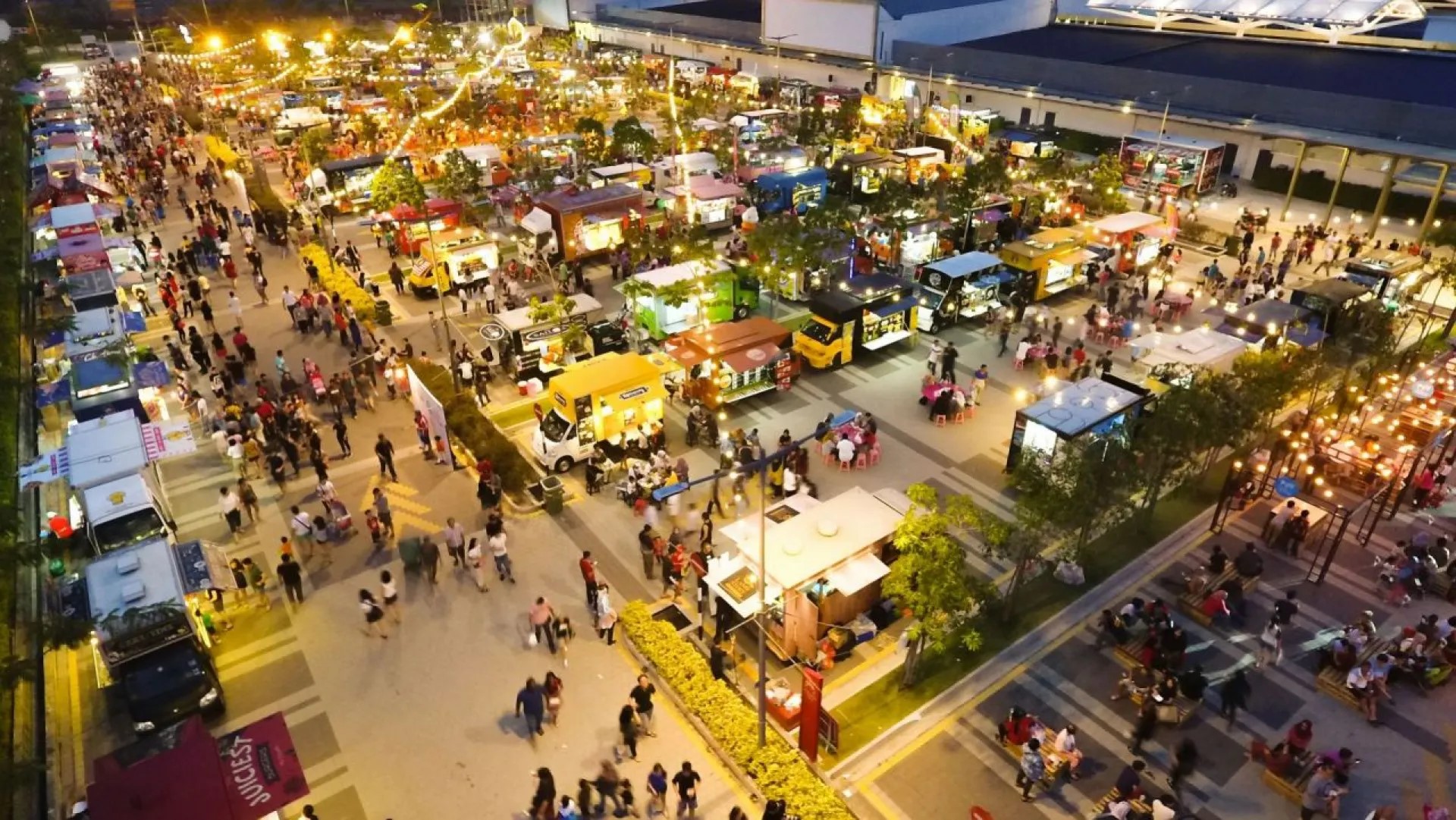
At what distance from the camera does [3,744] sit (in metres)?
13.7

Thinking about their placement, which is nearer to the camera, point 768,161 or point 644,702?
point 644,702

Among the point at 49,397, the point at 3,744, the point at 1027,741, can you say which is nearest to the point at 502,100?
the point at 49,397

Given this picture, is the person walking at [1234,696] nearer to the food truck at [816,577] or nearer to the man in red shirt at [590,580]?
the food truck at [816,577]

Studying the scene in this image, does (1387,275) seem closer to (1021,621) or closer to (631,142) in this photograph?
(1021,621)

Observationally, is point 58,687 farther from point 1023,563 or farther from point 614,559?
point 1023,563

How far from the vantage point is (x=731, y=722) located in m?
13.5

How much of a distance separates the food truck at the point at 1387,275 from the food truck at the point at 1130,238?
6.32 metres

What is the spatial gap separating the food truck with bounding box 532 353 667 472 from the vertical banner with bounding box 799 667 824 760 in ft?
31.3

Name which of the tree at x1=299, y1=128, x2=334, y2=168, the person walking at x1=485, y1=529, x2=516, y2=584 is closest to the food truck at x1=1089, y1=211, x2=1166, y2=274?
the person walking at x1=485, y1=529, x2=516, y2=584

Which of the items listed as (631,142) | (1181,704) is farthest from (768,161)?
(1181,704)

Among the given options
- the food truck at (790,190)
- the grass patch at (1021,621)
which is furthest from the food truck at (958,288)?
the food truck at (790,190)

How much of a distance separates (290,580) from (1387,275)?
33.6 m

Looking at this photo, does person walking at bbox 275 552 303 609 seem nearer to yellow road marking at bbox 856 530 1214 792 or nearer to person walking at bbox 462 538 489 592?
person walking at bbox 462 538 489 592

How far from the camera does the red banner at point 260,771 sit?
10.8 m
